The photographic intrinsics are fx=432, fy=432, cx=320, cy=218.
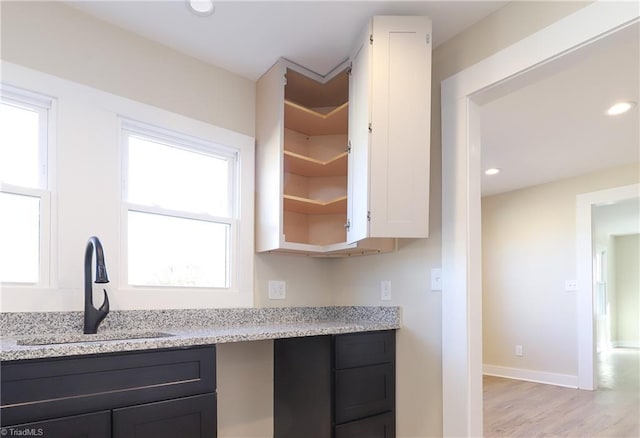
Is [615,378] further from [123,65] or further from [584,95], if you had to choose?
[123,65]

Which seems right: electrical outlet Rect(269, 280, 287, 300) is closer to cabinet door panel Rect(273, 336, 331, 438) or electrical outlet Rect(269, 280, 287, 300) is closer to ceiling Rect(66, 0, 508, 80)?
cabinet door panel Rect(273, 336, 331, 438)

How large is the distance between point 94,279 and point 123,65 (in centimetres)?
111

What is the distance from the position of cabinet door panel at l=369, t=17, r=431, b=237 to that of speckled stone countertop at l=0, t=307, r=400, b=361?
2.15 ft

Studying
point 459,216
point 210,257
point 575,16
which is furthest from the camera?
point 210,257

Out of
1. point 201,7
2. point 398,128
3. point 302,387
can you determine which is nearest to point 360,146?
point 398,128

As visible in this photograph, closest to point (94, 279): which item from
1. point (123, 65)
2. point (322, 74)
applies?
point (123, 65)

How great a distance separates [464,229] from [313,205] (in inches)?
37.7

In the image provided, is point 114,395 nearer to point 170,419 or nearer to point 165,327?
point 170,419

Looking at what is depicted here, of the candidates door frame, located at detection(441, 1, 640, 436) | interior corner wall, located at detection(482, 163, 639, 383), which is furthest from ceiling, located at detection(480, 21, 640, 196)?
interior corner wall, located at detection(482, 163, 639, 383)

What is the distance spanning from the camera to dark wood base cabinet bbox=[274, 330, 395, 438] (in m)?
2.16

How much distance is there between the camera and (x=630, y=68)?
101 inches

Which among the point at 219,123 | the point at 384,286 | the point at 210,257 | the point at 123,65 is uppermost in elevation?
the point at 123,65

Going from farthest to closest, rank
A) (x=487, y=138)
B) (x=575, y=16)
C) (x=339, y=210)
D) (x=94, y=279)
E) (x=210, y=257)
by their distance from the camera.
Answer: (x=487, y=138), (x=339, y=210), (x=210, y=257), (x=94, y=279), (x=575, y=16)

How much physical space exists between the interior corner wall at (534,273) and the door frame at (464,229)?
3.31 meters
